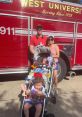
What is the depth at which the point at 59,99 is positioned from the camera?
285 inches

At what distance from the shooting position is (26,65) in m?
8.45

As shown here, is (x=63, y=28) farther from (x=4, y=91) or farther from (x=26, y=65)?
(x=4, y=91)

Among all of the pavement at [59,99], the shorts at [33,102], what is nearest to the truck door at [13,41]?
the pavement at [59,99]

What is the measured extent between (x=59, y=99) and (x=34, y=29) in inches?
82.9

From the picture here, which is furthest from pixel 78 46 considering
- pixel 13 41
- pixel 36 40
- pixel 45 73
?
pixel 45 73

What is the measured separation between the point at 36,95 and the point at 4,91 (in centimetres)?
233

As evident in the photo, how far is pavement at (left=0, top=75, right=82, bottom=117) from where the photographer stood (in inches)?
250

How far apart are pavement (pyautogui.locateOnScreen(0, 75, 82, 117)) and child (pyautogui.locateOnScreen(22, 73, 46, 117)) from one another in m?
0.73

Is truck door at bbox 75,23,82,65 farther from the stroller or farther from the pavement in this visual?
the stroller

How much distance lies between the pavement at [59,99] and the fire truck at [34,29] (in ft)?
1.39

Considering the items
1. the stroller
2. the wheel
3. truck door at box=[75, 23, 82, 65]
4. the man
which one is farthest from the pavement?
the man

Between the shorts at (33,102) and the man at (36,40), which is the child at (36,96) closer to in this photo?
the shorts at (33,102)

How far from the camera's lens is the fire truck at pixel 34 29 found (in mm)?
7941

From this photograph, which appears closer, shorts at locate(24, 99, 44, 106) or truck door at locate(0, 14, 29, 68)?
A: shorts at locate(24, 99, 44, 106)
